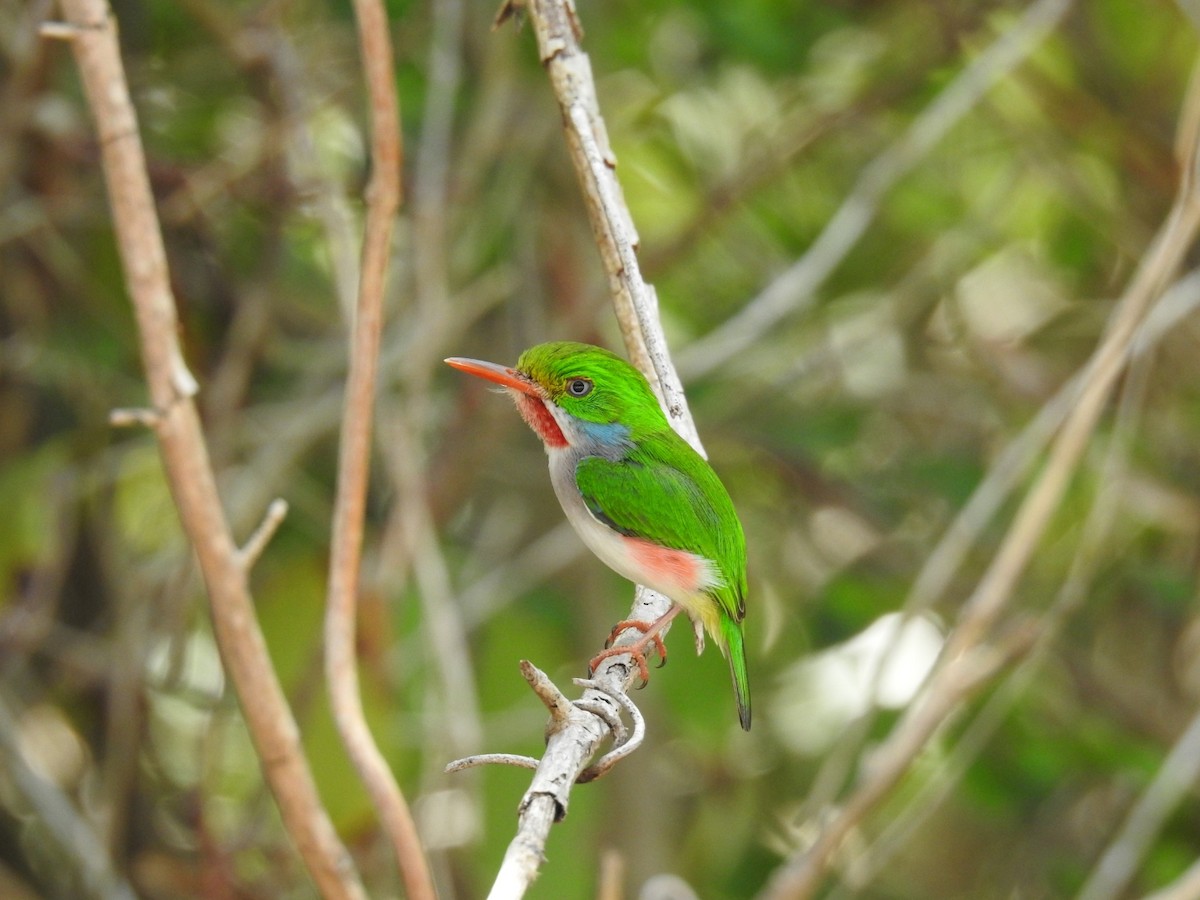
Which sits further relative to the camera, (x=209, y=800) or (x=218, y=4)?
(x=218, y=4)

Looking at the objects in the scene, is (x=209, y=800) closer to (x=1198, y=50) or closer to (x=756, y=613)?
(x=756, y=613)

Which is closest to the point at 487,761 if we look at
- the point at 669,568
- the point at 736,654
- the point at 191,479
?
the point at 191,479

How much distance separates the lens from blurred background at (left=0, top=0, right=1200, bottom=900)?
126 inches

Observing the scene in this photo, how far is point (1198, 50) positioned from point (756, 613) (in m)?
2.01

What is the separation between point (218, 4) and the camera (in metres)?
3.49

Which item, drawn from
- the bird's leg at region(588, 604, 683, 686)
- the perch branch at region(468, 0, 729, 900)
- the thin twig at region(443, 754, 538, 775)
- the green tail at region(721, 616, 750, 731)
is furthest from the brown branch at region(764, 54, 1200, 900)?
the thin twig at region(443, 754, 538, 775)

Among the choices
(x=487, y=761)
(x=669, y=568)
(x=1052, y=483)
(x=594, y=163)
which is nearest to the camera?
(x=487, y=761)

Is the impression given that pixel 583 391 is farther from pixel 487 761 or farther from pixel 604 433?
pixel 487 761

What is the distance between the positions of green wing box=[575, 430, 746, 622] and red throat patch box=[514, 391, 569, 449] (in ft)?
0.59

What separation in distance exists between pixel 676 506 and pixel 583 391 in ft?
0.91

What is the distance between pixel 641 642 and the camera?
1968 mm

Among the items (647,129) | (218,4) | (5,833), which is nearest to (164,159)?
(218,4)

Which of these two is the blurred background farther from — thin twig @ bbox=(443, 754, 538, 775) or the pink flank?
thin twig @ bbox=(443, 754, 538, 775)

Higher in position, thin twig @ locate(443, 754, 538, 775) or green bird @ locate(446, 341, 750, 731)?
green bird @ locate(446, 341, 750, 731)
